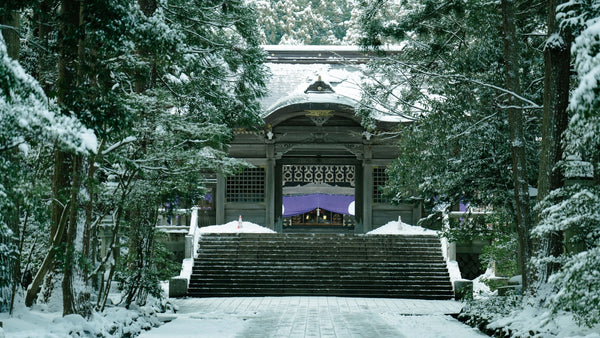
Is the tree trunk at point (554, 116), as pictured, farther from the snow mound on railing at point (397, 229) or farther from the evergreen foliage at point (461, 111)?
the snow mound on railing at point (397, 229)

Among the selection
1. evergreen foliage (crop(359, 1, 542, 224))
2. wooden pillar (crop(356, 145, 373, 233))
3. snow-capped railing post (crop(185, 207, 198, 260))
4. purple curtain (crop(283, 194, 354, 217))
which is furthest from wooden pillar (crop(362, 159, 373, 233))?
evergreen foliage (crop(359, 1, 542, 224))

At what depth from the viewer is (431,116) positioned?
12.5m

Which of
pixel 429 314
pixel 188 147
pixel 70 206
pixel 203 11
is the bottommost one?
pixel 429 314

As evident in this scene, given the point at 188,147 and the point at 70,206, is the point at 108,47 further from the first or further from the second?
the point at 188,147

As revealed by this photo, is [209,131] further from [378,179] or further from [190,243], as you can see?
[378,179]

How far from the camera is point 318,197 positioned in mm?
25938

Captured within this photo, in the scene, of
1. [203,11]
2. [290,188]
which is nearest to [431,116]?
[203,11]

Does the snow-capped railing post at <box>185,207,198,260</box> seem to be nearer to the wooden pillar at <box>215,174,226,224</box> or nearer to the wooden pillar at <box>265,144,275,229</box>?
the wooden pillar at <box>215,174,226,224</box>

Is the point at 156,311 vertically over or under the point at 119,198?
under

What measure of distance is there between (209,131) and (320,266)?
27.6ft

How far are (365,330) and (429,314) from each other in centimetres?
294

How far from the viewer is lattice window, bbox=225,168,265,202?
22984mm

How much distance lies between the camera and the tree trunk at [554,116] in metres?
9.07

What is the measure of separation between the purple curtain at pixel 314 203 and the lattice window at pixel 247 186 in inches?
127
